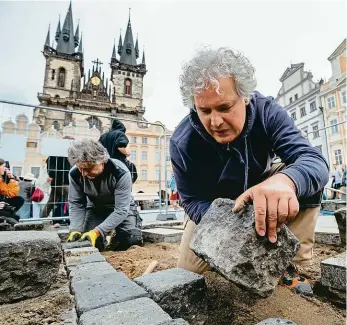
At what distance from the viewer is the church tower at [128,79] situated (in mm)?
45656

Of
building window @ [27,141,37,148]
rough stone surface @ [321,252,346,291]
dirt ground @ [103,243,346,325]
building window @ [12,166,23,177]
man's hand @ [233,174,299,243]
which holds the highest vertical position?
building window @ [27,141,37,148]

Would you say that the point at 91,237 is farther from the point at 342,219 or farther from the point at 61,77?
the point at 61,77

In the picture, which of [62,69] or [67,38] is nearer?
[62,69]

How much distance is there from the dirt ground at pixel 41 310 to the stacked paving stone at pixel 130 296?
4.3 inches

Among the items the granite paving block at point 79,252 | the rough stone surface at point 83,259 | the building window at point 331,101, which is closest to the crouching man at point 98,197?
the granite paving block at point 79,252

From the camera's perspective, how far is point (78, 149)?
2.68 m

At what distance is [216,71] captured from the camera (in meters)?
1.36

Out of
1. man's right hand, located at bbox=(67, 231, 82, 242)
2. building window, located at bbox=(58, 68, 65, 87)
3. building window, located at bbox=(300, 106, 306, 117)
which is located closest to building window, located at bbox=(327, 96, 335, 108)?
building window, located at bbox=(300, 106, 306, 117)

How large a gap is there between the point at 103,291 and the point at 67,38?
54.0 meters

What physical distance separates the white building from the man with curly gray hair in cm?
2193

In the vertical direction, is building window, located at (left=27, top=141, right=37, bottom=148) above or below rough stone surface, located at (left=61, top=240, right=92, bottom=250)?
above

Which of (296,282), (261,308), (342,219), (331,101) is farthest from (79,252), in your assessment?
(331,101)

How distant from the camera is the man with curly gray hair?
1.06 m

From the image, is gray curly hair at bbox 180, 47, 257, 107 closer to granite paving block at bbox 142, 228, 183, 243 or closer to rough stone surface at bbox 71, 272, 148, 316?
rough stone surface at bbox 71, 272, 148, 316
